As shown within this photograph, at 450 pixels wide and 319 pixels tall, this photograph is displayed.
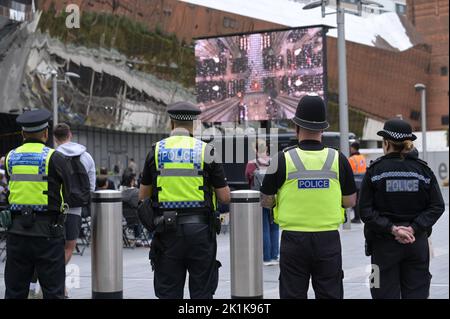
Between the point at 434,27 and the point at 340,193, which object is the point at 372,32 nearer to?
the point at 434,27

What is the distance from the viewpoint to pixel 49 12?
41188 millimetres

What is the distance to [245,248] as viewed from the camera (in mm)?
6465

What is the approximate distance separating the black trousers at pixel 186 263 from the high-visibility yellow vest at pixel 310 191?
0.65 m

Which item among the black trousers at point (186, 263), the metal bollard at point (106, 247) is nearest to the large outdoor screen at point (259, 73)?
the metal bollard at point (106, 247)

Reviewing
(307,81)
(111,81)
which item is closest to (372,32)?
(111,81)

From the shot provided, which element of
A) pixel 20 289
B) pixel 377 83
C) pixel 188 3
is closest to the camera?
pixel 20 289

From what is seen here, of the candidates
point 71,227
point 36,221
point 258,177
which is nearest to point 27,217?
point 36,221

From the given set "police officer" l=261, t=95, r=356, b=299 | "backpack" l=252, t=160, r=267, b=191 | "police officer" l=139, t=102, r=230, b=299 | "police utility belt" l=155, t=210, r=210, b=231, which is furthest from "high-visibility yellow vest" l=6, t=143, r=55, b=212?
"backpack" l=252, t=160, r=267, b=191

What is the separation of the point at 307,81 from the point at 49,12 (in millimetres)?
19855

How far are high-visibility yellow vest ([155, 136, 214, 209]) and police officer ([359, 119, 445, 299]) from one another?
125 centimetres

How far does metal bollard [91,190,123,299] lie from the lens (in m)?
6.93

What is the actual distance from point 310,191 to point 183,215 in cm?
98

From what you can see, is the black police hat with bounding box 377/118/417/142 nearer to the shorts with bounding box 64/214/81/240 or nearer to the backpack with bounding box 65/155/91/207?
the backpack with bounding box 65/155/91/207

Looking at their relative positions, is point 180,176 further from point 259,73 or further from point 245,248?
point 259,73
